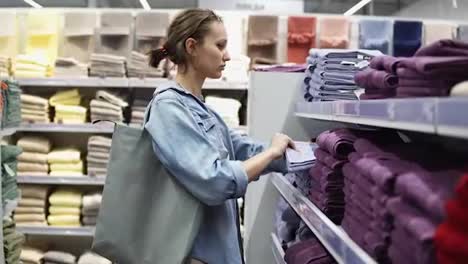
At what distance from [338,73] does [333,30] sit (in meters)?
2.46

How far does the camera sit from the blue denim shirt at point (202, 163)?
5.74 feet

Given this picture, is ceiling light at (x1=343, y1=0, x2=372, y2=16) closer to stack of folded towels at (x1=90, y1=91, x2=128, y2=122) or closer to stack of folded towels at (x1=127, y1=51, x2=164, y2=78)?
stack of folded towels at (x1=127, y1=51, x2=164, y2=78)

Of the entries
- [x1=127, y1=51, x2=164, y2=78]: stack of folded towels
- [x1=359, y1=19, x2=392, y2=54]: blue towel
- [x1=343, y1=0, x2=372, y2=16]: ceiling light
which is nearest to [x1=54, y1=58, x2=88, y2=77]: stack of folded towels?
[x1=127, y1=51, x2=164, y2=78]: stack of folded towels

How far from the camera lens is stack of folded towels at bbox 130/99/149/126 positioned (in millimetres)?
4523

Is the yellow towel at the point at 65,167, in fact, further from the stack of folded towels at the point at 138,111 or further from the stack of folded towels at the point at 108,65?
the stack of folded towels at the point at 108,65

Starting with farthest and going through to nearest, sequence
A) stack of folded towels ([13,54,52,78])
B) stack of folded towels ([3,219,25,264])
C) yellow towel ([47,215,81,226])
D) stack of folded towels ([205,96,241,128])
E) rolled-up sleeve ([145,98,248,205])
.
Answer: stack of folded towels ([13,54,52,78]) < yellow towel ([47,215,81,226]) < stack of folded towels ([205,96,241,128]) < stack of folded towels ([3,219,25,264]) < rolled-up sleeve ([145,98,248,205])

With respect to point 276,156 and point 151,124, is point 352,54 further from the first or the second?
point 151,124

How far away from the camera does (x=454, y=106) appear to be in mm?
845

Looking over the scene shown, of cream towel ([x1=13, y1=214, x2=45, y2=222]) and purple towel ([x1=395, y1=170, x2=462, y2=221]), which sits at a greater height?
purple towel ([x1=395, y1=170, x2=462, y2=221])

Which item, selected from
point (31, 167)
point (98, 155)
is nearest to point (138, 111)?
point (98, 155)

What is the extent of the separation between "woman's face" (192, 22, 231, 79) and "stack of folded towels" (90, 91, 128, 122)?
104 inches

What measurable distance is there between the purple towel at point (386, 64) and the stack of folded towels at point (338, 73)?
26.6 inches

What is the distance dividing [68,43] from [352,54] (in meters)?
3.06

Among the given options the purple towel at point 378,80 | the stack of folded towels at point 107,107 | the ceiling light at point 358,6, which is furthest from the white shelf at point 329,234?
the ceiling light at point 358,6
